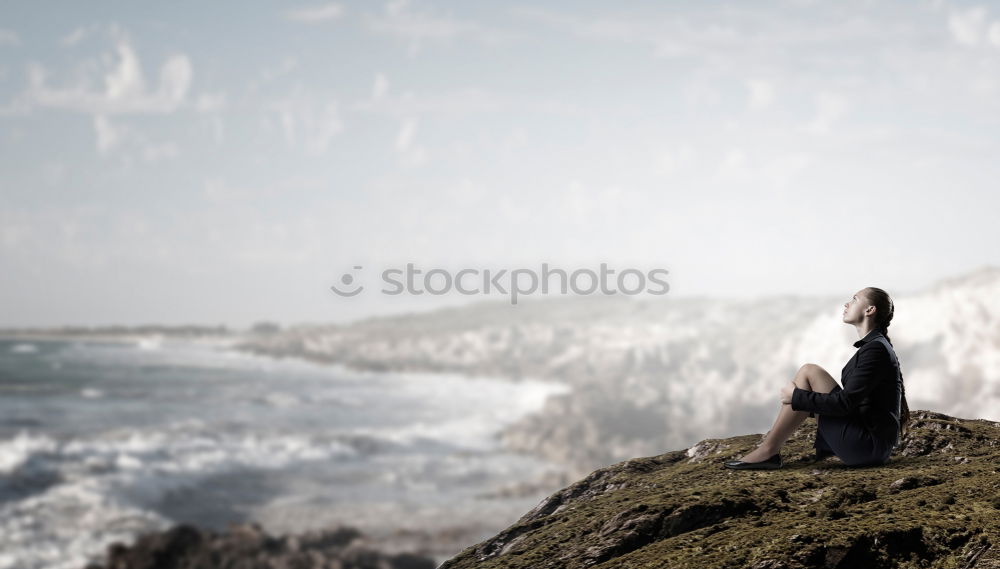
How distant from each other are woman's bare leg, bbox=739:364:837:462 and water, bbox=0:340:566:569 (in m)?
47.3

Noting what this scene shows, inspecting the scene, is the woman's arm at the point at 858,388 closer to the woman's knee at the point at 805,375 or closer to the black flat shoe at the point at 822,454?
the woman's knee at the point at 805,375

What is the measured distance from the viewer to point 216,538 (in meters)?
50.8

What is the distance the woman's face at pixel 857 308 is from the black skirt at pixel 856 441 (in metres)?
0.72

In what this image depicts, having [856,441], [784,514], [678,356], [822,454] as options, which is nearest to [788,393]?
[856,441]

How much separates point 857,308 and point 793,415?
120 cm

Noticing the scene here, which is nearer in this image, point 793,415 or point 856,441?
point 856,441

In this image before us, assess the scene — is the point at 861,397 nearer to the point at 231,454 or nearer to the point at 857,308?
the point at 857,308

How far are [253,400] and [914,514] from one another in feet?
391

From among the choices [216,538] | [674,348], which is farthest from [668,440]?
[216,538]

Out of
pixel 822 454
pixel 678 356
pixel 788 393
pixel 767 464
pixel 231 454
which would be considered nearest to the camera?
pixel 788 393

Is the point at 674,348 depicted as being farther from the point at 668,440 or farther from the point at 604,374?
the point at 668,440

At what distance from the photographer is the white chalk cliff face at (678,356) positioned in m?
95.4

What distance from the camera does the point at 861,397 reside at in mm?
8648

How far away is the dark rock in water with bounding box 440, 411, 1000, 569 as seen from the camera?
6.93 meters
